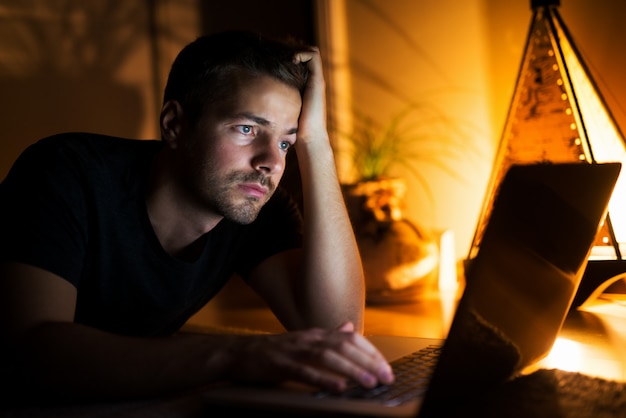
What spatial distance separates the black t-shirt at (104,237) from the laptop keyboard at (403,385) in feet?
1.52

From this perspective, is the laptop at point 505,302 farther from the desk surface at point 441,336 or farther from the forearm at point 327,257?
the forearm at point 327,257

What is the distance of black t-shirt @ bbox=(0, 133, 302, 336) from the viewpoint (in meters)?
0.98

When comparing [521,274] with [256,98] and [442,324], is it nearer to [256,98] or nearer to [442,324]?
[256,98]

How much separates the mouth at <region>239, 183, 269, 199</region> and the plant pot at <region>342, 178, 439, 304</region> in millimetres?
724

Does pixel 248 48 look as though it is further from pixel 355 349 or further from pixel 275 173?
pixel 355 349

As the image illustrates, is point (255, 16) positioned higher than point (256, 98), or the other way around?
point (255, 16)

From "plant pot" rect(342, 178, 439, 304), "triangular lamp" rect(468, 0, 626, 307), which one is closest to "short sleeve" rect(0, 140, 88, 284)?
"triangular lamp" rect(468, 0, 626, 307)

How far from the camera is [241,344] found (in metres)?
0.82

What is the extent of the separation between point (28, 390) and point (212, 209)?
20.3 inches

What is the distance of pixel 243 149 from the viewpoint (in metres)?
1.22

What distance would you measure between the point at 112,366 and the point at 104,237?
1.18ft

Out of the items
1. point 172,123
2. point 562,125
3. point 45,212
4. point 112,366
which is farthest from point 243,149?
point 562,125

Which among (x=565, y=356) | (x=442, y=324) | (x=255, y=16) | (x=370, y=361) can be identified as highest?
(x=255, y=16)

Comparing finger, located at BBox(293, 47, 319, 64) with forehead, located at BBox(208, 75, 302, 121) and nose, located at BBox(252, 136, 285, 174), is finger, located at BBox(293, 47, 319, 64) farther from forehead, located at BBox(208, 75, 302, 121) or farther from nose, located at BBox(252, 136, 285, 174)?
nose, located at BBox(252, 136, 285, 174)
